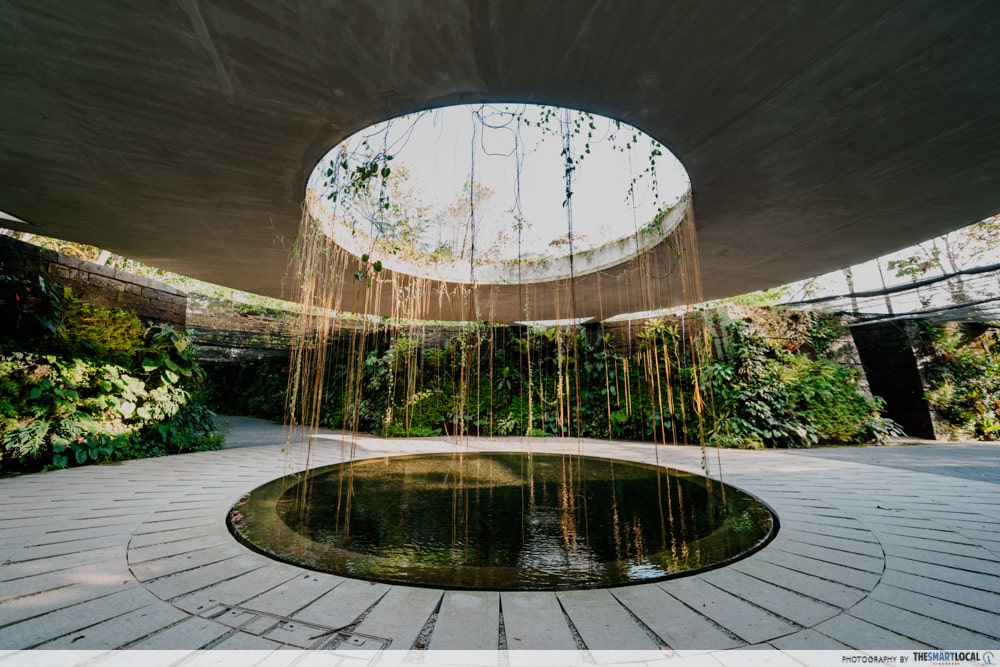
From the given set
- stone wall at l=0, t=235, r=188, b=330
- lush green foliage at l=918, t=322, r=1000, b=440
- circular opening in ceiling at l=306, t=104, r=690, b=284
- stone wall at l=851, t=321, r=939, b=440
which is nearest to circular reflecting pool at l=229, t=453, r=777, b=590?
circular opening in ceiling at l=306, t=104, r=690, b=284

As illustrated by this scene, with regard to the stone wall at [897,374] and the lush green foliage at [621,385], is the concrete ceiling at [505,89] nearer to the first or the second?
the lush green foliage at [621,385]

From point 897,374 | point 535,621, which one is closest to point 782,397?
point 897,374

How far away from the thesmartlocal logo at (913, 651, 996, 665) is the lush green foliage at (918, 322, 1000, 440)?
7419mm

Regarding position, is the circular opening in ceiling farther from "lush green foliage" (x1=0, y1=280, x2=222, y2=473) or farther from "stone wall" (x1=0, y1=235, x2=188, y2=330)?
"stone wall" (x1=0, y1=235, x2=188, y2=330)

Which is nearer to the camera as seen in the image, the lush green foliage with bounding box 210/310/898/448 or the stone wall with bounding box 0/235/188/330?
the stone wall with bounding box 0/235/188/330

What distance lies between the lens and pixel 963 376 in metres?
6.15

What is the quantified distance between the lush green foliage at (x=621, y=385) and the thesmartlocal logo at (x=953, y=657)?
3.55 m

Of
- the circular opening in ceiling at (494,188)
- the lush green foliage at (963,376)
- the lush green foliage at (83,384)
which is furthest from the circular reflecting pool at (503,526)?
the lush green foliage at (963,376)

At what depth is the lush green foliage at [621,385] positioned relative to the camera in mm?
5461

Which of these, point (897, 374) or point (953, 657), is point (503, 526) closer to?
point (953, 657)

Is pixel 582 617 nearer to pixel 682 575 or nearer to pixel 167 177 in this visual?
pixel 682 575

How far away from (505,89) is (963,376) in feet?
28.8

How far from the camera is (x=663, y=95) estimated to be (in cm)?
224

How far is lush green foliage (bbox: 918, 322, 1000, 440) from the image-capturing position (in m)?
5.98
